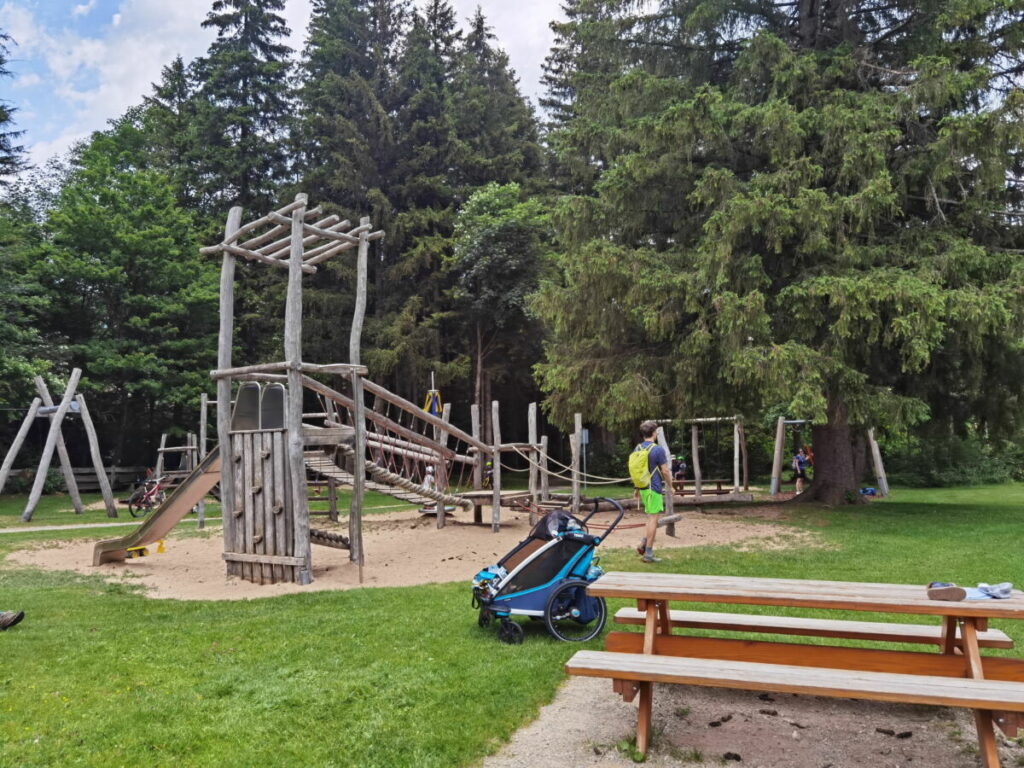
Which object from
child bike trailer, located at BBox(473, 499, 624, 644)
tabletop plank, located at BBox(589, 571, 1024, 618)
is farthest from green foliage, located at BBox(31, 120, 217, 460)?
tabletop plank, located at BBox(589, 571, 1024, 618)

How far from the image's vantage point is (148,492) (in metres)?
18.3

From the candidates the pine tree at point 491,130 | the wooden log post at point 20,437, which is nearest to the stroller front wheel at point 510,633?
the wooden log post at point 20,437

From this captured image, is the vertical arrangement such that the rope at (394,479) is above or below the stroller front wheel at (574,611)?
above

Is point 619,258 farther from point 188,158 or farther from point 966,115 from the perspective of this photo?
point 188,158

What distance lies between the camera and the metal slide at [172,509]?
9992mm

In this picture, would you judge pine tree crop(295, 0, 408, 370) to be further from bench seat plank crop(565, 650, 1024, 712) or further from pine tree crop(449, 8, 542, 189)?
bench seat plank crop(565, 650, 1024, 712)

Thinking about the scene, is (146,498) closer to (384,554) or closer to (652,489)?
(384,554)

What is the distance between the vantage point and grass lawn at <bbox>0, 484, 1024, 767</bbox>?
12.5ft

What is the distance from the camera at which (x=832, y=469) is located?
1662 cm

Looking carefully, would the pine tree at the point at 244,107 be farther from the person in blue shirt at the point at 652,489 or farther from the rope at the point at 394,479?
the person in blue shirt at the point at 652,489

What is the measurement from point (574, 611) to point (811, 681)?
2497mm

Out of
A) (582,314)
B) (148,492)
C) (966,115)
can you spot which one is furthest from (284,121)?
(966,115)

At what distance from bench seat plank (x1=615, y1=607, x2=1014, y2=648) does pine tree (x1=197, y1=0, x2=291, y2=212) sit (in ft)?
95.0

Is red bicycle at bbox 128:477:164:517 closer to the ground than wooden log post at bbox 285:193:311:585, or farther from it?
closer to the ground
